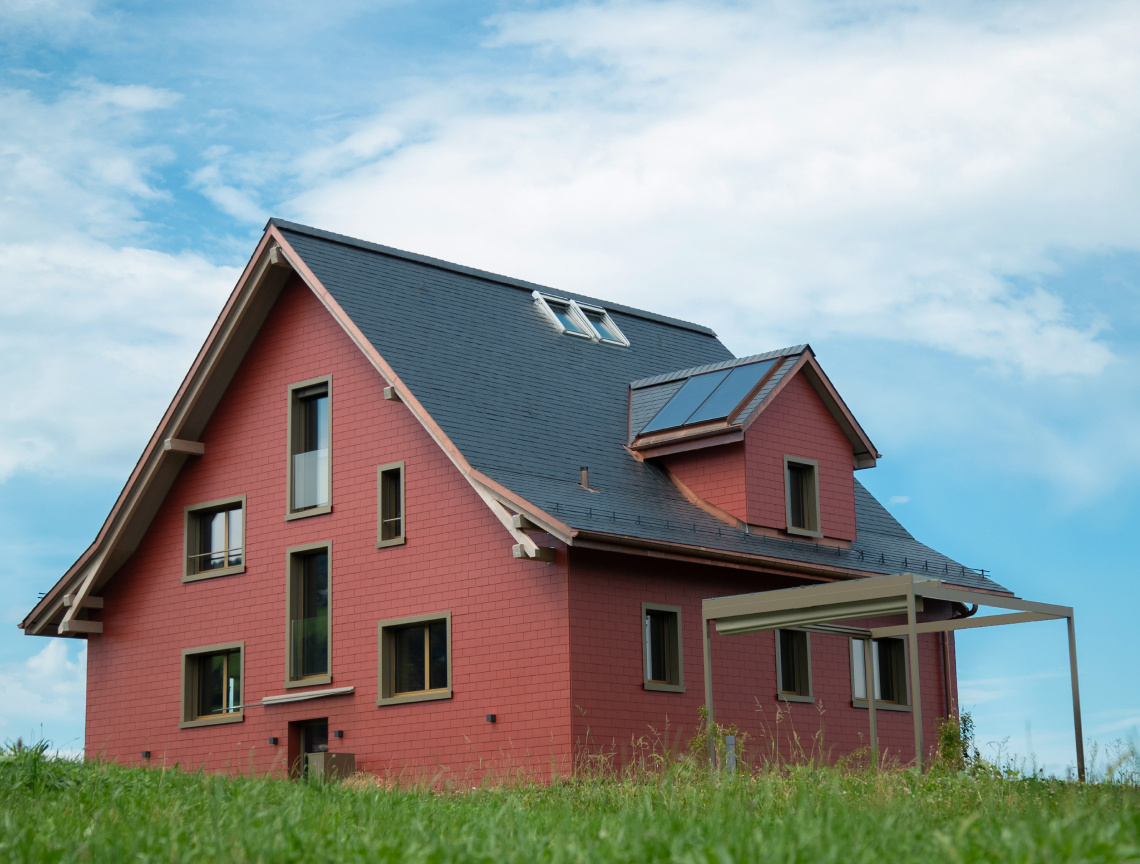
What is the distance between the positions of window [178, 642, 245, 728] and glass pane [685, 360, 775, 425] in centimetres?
909

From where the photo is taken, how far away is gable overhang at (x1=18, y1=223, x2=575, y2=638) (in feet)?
78.7

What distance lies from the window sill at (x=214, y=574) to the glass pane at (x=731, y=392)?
8430mm

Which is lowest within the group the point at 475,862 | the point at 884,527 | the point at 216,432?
the point at 475,862

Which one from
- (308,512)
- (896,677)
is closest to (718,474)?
(896,677)

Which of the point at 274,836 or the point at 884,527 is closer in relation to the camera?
the point at 274,836

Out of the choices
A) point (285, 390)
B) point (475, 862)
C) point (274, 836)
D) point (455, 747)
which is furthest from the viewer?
point (285, 390)

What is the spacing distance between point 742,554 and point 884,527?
747 cm

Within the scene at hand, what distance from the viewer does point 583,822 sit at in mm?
9555

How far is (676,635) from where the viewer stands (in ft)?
68.8

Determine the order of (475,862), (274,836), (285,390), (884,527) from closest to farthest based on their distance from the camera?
(475,862), (274,836), (285,390), (884,527)

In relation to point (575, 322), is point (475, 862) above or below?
below

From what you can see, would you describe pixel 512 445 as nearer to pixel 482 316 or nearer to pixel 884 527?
pixel 482 316

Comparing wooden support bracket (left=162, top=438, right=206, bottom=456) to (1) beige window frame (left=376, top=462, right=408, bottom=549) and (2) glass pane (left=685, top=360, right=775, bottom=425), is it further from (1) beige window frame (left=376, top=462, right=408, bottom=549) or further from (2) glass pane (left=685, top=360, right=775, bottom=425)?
(2) glass pane (left=685, top=360, right=775, bottom=425)

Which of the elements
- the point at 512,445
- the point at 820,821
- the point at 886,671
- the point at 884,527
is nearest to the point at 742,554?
the point at 512,445
